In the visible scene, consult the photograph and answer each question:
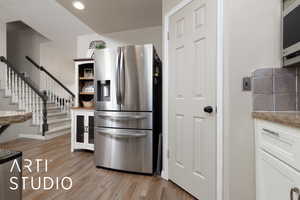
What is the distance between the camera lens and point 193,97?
67.9 inches

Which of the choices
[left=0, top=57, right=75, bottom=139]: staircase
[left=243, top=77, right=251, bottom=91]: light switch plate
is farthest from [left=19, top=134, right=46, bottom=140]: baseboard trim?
[left=243, top=77, right=251, bottom=91]: light switch plate

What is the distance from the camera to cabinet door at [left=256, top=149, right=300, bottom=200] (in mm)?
830

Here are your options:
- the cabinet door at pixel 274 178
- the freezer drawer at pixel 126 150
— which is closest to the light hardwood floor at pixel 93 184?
the freezer drawer at pixel 126 150

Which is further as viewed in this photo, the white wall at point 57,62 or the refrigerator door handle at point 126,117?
the white wall at point 57,62

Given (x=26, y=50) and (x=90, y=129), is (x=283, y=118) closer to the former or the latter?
(x=90, y=129)

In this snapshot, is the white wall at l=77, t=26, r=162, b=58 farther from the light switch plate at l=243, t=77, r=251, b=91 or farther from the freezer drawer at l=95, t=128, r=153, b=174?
the light switch plate at l=243, t=77, r=251, b=91

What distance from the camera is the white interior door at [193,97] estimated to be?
151 centimetres

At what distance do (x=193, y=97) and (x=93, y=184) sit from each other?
154 cm

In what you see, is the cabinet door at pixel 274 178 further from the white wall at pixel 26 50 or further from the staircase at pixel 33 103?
the white wall at pixel 26 50

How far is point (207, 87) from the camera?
61.4 inches

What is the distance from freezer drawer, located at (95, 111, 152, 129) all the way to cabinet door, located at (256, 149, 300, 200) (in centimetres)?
129

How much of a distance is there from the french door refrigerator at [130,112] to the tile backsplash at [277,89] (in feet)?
4.02

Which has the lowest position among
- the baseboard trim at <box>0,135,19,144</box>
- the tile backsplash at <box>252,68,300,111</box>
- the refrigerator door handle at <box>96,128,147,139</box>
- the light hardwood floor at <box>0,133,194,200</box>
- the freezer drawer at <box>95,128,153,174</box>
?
the light hardwood floor at <box>0,133,194,200</box>

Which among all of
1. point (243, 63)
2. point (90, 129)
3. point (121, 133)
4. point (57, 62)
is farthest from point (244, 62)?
point (57, 62)
